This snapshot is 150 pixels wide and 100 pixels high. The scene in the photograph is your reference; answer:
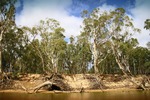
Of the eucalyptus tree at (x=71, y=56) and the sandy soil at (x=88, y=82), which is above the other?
the eucalyptus tree at (x=71, y=56)

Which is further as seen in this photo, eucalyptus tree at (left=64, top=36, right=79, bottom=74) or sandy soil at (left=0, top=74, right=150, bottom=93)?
eucalyptus tree at (left=64, top=36, right=79, bottom=74)

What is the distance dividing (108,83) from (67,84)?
872 cm

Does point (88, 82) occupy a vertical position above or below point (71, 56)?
below

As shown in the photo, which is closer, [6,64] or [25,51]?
[25,51]

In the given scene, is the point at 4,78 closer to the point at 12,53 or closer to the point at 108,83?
the point at 108,83

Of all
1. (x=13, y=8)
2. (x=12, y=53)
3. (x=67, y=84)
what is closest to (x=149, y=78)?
(x=67, y=84)

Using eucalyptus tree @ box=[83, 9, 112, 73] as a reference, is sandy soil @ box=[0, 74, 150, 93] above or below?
below

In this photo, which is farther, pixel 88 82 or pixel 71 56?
pixel 71 56

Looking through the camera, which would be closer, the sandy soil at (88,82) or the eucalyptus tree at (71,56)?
the sandy soil at (88,82)

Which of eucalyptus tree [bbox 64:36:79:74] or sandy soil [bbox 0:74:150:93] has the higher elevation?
eucalyptus tree [bbox 64:36:79:74]

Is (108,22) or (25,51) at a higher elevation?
(108,22)

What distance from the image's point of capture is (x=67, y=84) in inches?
1588

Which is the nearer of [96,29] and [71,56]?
[96,29]

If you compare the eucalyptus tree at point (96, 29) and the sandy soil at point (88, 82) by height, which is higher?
the eucalyptus tree at point (96, 29)
